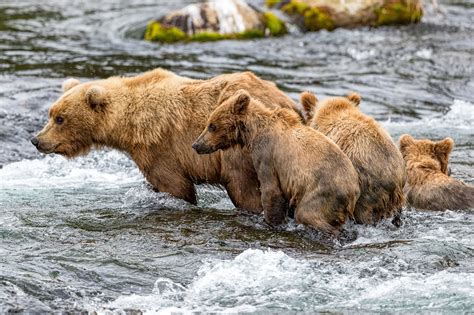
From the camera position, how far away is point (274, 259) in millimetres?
8305

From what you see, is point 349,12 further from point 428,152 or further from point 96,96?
point 96,96

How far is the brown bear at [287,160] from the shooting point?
8984 millimetres

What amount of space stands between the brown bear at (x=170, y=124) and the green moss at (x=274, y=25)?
11.1 metres

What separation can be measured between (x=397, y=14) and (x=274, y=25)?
321cm

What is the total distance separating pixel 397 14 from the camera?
2211 centimetres

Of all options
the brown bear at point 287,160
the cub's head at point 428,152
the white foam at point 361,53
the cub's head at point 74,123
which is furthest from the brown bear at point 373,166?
the white foam at point 361,53

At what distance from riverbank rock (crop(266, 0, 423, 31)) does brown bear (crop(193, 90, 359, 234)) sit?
12232 millimetres

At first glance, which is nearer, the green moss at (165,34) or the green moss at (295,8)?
the green moss at (165,34)

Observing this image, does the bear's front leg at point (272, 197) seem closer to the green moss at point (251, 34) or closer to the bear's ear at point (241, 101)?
the bear's ear at point (241, 101)

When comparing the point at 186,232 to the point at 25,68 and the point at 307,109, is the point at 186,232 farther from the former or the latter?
the point at 25,68

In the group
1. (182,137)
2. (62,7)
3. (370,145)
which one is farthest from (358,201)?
(62,7)

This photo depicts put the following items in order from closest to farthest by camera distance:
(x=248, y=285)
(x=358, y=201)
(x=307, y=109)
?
(x=248, y=285) → (x=358, y=201) → (x=307, y=109)

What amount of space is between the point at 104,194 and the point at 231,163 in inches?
86.1

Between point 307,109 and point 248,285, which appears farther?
point 307,109
